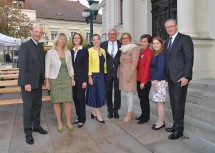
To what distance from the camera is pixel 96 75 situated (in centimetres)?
576

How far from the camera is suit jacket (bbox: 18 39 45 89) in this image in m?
4.63

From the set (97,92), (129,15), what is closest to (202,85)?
(97,92)

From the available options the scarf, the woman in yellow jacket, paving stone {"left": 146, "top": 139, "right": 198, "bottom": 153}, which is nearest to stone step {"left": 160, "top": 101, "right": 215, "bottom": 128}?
paving stone {"left": 146, "top": 139, "right": 198, "bottom": 153}

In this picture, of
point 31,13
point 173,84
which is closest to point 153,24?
point 173,84

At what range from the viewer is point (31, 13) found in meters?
50.1

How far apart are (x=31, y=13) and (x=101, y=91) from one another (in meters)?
47.9

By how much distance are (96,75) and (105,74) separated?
0.28 m

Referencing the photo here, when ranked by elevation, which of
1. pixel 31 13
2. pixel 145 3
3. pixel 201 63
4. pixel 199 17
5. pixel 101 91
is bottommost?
pixel 101 91

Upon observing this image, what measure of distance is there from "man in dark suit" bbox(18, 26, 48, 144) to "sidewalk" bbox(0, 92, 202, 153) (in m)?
0.33

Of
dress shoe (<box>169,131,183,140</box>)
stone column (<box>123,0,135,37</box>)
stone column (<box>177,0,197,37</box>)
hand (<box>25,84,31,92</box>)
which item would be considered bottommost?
dress shoe (<box>169,131,183,140</box>)

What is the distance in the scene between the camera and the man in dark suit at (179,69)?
14.7 feet

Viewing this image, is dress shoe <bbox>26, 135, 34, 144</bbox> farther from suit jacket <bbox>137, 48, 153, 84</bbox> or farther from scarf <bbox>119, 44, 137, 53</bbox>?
scarf <bbox>119, 44, 137, 53</bbox>

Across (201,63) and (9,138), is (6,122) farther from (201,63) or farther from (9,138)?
(201,63)

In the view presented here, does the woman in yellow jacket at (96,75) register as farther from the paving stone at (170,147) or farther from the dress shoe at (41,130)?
the paving stone at (170,147)
